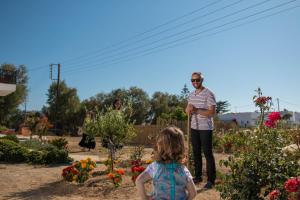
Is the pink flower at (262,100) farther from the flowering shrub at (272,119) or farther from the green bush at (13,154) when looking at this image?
the green bush at (13,154)

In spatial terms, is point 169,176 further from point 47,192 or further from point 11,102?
point 11,102

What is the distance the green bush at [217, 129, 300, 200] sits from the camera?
4020mm

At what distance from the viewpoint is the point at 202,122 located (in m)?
5.73

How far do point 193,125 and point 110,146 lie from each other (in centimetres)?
222

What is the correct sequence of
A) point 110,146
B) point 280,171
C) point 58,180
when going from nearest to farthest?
point 280,171, point 58,180, point 110,146

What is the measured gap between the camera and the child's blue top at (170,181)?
9.07 feet

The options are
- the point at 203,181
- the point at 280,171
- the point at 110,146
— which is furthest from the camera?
the point at 110,146

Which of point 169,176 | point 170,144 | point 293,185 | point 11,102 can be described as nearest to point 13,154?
point 169,176

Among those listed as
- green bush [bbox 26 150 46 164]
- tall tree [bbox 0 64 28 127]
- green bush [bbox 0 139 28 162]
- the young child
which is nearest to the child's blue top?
the young child

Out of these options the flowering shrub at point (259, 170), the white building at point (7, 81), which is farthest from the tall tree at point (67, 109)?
the flowering shrub at point (259, 170)

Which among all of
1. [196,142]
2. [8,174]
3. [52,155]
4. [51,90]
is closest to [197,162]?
[196,142]

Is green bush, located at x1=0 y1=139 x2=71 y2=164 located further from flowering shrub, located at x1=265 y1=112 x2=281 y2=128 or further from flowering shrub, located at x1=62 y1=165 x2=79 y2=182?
flowering shrub, located at x1=265 y1=112 x2=281 y2=128

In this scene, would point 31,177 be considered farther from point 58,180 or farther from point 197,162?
point 197,162

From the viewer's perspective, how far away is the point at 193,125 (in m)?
5.87
